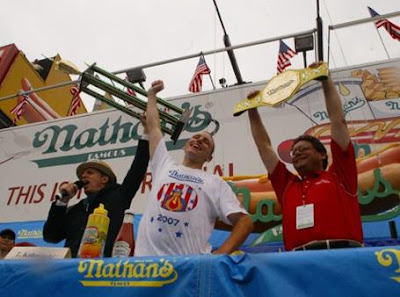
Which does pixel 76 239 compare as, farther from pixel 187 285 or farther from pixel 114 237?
pixel 187 285

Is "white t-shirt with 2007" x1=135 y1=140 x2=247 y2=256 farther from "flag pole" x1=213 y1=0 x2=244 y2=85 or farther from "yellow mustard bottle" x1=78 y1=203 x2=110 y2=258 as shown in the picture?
"flag pole" x1=213 y1=0 x2=244 y2=85

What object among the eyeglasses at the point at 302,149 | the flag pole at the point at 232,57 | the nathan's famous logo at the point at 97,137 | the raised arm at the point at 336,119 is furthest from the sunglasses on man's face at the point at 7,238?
the flag pole at the point at 232,57

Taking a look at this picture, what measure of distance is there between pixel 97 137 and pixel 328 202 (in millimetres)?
3107

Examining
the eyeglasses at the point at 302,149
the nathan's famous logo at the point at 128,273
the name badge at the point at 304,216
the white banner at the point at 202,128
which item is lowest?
the nathan's famous logo at the point at 128,273

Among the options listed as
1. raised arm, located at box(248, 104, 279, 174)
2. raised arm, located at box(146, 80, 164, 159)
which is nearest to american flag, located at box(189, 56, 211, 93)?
raised arm, located at box(146, 80, 164, 159)

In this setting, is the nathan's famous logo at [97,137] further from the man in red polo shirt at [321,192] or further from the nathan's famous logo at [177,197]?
the nathan's famous logo at [177,197]

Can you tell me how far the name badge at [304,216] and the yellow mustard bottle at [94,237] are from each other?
2.73ft

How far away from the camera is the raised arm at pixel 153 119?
216 cm

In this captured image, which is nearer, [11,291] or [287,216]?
[11,291]

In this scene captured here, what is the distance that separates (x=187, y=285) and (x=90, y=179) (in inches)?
62.0

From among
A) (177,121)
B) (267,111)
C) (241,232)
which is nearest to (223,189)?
(241,232)

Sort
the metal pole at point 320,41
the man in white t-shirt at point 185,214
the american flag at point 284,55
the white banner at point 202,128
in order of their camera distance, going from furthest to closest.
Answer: the american flag at point 284,55 < the metal pole at point 320,41 < the white banner at point 202,128 < the man in white t-shirt at point 185,214

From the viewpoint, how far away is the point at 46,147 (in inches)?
177

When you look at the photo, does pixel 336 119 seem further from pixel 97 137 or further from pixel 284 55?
pixel 97 137
